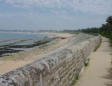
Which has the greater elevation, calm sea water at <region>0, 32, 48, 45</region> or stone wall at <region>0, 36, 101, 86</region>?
stone wall at <region>0, 36, 101, 86</region>

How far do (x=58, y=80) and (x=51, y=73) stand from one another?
51 centimetres

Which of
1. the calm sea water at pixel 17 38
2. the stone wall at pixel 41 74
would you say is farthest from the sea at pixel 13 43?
the stone wall at pixel 41 74

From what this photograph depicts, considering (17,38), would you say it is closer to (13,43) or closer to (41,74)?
(13,43)

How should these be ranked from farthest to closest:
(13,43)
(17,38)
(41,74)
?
1. (17,38)
2. (13,43)
3. (41,74)

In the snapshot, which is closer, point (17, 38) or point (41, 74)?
point (41, 74)

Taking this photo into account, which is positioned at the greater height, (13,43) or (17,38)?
(13,43)

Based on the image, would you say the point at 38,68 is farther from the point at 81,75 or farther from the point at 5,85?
the point at 81,75

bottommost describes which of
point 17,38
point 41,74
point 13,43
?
point 17,38

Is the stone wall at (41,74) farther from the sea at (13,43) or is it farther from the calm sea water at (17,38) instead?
the calm sea water at (17,38)

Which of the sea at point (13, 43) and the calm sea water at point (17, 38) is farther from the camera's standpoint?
the calm sea water at point (17, 38)

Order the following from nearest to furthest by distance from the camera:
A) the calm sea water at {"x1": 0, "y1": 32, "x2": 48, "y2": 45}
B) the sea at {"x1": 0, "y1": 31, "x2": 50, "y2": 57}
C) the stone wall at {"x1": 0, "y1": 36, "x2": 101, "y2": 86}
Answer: the stone wall at {"x1": 0, "y1": 36, "x2": 101, "y2": 86} → the sea at {"x1": 0, "y1": 31, "x2": 50, "y2": 57} → the calm sea water at {"x1": 0, "y1": 32, "x2": 48, "y2": 45}

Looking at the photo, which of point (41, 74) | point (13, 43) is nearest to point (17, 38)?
point (13, 43)

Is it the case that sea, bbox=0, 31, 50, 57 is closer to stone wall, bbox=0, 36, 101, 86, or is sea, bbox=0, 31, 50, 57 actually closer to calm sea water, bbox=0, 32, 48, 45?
calm sea water, bbox=0, 32, 48, 45

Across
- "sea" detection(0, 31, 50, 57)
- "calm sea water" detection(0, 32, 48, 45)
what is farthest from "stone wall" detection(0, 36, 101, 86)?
"calm sea water" detection(0, 32, 48, 45)
